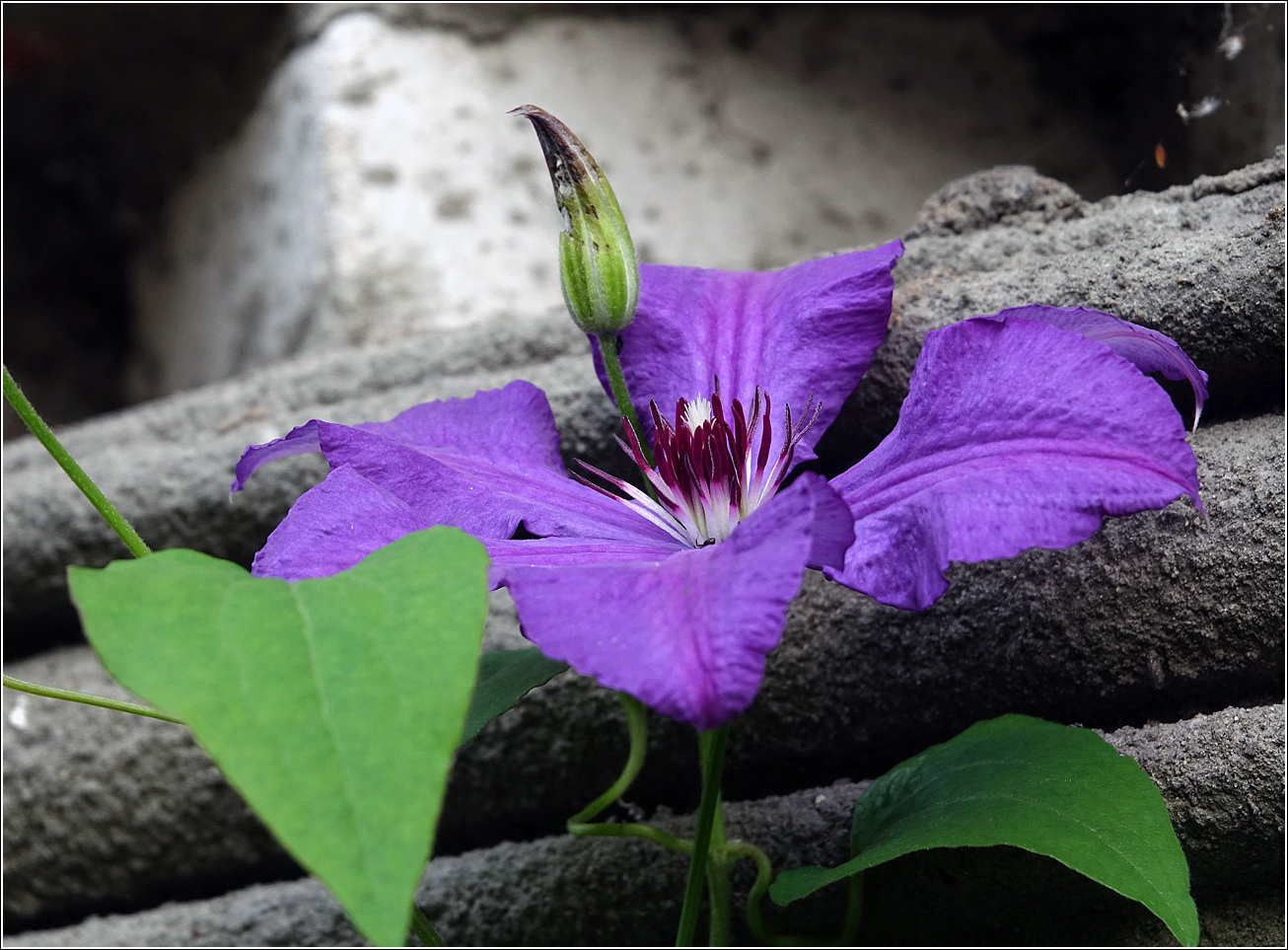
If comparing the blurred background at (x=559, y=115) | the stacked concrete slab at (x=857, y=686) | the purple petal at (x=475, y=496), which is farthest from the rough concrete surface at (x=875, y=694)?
the blurred background at (x=559, y=115)

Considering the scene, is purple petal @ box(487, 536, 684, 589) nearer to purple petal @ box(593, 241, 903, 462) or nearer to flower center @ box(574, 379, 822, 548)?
flower center @ box(574, 379, 822, 548)

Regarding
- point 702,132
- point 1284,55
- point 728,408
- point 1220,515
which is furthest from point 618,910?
point 702,132

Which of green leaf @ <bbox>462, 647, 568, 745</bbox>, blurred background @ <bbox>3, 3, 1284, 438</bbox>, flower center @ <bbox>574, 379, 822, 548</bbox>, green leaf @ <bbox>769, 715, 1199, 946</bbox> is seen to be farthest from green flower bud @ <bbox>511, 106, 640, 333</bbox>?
blurred background @ <bbox>3, 3, 1284, 438</bbox>

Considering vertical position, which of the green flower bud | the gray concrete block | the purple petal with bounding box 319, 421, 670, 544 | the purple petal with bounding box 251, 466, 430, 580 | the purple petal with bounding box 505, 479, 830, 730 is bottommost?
the purple petal with bounding box 505, 479, 830, 730

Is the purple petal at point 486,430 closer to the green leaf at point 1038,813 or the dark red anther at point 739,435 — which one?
the dark red anther at point 739,435

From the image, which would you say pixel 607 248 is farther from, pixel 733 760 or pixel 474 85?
pixel 474 85
